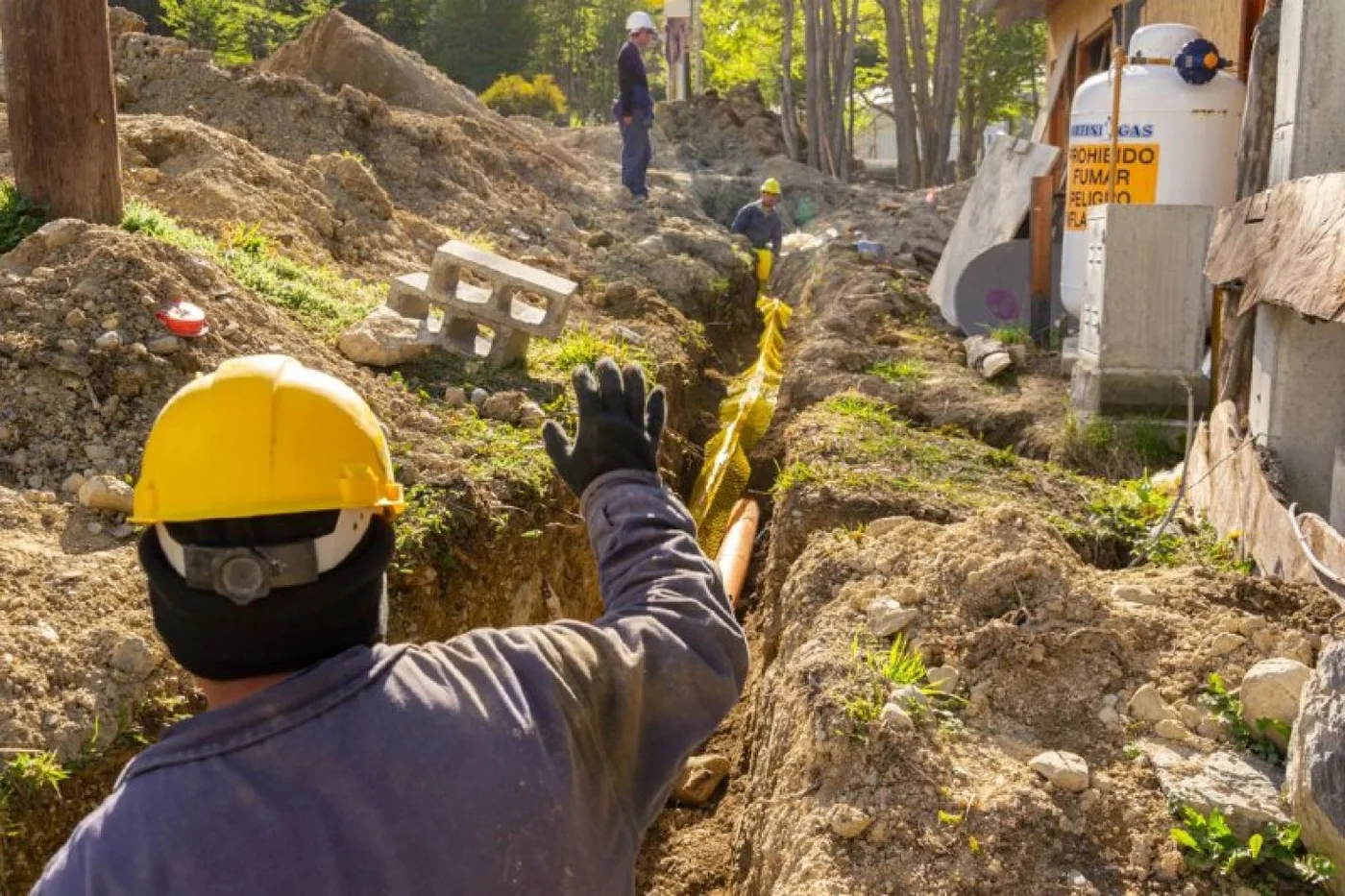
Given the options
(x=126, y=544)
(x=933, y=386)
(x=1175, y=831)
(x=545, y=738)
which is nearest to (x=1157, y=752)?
(x=1175, y=831)

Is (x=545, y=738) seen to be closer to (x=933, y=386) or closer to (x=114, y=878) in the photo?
(x=114, y=878)

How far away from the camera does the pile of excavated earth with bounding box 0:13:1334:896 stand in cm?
325

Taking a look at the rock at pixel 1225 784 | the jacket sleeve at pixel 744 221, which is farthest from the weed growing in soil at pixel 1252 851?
the jacket sleeve at pixel 744 221

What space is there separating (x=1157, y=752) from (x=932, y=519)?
238 centimetres

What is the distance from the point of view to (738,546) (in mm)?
6836

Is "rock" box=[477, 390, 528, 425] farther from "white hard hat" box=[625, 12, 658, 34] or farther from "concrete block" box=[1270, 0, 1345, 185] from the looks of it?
"white hard hat" box=[625, 12, 658, 34]

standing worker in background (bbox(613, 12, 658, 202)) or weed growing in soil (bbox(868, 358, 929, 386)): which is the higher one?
standing worker in background (bbox(613, 12, 658, 202))

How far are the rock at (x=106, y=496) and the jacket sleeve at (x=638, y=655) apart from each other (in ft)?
11.1

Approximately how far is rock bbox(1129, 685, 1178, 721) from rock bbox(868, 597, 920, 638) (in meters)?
0.75

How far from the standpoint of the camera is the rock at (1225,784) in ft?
9.80

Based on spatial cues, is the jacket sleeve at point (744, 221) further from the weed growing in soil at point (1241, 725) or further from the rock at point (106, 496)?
the weed growing in soil at point (1241, 725)

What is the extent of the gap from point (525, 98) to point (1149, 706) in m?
30.3

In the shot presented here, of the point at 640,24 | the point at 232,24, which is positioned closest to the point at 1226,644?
the point at 640,24

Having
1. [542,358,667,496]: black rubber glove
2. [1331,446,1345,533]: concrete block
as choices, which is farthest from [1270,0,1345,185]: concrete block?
[542,358,667,496]: black rubber glove
